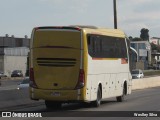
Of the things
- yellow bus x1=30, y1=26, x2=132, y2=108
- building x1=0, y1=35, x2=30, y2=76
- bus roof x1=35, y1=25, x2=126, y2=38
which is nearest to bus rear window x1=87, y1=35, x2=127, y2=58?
yellow bus x1=30, y1=26, x2=132, y2=108

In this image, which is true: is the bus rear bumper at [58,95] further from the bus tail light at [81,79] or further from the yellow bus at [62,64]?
the bus tail light at [81,79]

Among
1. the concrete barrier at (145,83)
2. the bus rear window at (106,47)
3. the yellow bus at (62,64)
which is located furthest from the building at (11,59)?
the yellow bus at (62,64)

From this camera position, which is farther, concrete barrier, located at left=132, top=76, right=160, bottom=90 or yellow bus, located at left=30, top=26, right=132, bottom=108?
concrete barrier, located at left=132, top=76, right=160, bottom=90

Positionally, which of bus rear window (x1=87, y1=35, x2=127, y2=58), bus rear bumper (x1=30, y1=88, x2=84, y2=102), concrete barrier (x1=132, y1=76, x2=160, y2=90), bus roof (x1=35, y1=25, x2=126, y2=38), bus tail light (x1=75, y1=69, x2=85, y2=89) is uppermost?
bus roof (x1=35, y1=25, x2=126, y2=38)

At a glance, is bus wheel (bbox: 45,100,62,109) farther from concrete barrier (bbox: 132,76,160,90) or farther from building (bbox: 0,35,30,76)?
building (bbox: 0,35,30,76)

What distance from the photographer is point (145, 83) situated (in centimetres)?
4947

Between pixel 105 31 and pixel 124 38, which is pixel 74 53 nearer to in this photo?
pixel 105 31

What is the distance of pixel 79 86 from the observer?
20.8m

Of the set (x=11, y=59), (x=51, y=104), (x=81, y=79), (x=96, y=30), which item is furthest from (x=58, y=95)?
(x=11, y=59)

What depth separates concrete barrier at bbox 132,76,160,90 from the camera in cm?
4568

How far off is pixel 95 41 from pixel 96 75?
1.49 m

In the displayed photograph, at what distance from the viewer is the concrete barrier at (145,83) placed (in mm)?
45681

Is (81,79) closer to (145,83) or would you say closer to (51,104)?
(51,104)

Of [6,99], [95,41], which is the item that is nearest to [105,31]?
[95,41]
